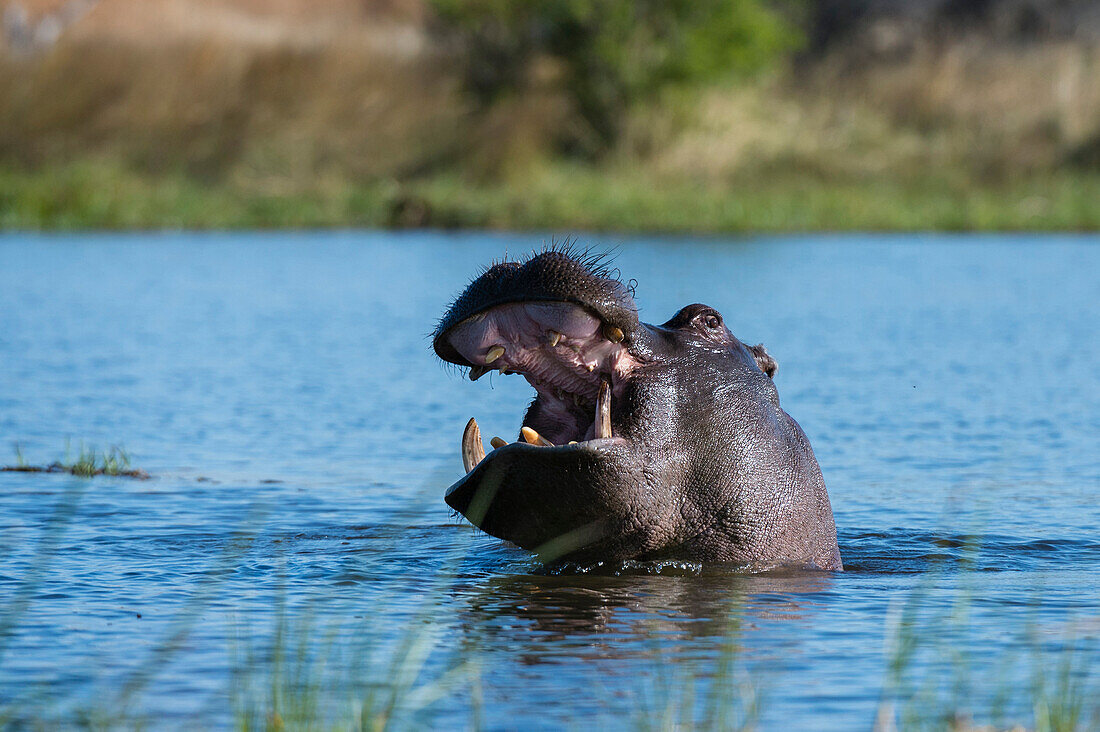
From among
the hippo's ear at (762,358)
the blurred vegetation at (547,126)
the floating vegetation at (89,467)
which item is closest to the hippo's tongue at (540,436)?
the hippo's ear at (762,358)

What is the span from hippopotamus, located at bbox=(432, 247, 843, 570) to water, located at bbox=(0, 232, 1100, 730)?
22 centimetres

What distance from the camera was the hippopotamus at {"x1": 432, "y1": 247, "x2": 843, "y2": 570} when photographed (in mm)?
4609

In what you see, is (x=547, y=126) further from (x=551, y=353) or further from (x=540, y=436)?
(x=551, y=353)

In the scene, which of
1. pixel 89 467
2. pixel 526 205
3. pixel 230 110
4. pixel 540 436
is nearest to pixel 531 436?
pixel 540 436

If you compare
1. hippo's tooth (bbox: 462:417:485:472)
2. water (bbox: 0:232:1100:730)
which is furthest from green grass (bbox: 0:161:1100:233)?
hippo's tooth (bbox: 462:417:485:472)

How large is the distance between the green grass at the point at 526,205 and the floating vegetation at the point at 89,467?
53.0ft

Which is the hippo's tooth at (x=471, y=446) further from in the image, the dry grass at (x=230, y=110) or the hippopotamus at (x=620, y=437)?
the dry grass at (x=230, y=110)

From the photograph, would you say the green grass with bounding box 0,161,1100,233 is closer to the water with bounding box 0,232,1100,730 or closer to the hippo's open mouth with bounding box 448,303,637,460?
the water with bounding box 0,232,1100,730

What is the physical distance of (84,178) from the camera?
24.7 m

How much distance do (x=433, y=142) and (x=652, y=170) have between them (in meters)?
3.43

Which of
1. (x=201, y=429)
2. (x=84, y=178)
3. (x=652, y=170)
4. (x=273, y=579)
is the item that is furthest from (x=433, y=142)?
(x=273, y=579)

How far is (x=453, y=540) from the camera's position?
6.43m

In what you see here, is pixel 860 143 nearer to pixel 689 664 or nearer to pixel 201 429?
pixel 201 429

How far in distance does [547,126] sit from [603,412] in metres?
23.7
